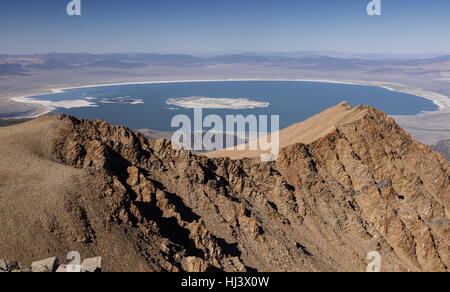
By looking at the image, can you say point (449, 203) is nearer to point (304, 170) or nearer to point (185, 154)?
point (304, 170)

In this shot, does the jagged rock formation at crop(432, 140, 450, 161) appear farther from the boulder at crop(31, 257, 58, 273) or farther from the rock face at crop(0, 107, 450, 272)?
the boulder at crop(31, 257, 58, 273)

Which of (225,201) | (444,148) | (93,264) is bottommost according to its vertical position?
(444,148)

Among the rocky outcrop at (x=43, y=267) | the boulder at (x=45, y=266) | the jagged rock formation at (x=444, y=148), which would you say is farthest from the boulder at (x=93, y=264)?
the jagged rock formation at (x=444, y=148)

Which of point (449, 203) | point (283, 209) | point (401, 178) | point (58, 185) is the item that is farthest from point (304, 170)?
point (58, 185)

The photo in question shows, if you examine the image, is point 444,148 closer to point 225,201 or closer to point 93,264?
point 225,201

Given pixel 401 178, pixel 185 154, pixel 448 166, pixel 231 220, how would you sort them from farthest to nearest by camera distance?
pixel 448 166 < pixel 401 178 < pixel 185 154 < pixel 231 220

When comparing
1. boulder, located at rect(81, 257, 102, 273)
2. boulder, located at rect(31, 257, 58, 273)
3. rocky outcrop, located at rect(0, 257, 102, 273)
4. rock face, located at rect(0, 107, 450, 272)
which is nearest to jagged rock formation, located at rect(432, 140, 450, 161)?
rock face, located at rect(0, 107, 450, 272)

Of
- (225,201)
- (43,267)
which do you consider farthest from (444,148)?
(43,267)

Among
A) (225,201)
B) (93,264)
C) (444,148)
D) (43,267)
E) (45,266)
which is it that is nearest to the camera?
(43,267)
